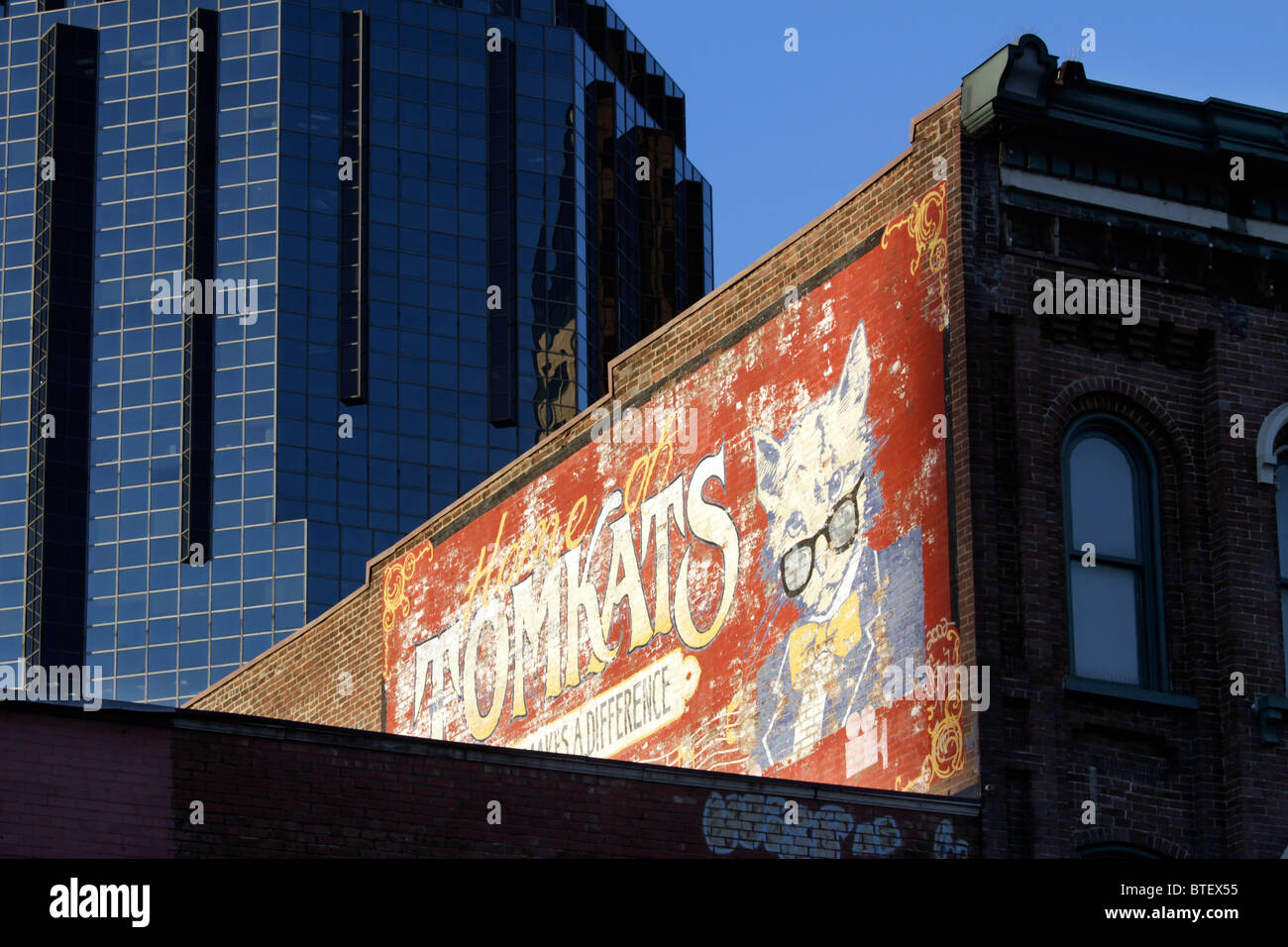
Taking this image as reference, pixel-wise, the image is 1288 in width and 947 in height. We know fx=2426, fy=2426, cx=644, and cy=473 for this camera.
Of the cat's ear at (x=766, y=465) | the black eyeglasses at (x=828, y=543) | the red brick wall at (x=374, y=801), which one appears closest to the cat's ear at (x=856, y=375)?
the black eyeglasses at (x=828, y=543)

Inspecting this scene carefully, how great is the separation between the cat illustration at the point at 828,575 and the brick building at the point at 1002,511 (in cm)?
4

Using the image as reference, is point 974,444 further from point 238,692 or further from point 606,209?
point 606,209

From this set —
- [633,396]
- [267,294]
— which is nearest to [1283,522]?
[633,396]

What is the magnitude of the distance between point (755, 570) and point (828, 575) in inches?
62.3

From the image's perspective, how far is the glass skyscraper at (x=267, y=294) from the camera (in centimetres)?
11300

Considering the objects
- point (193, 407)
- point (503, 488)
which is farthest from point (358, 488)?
point (503, 488)

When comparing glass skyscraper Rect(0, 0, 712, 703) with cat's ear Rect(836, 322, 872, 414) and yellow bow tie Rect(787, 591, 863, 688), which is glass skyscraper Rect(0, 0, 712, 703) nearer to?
yellow bow tie Rect(787, 591, 863, 688)

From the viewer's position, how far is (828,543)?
2809cm

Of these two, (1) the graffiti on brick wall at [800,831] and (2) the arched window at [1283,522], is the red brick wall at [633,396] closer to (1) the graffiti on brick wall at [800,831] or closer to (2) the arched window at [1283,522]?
(1) the graffiti on brick wall at [800,831]

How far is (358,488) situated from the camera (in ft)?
373

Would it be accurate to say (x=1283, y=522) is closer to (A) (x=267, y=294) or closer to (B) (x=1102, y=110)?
(B) (x=1102, y=110)

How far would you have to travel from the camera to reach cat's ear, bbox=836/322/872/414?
27859 mm

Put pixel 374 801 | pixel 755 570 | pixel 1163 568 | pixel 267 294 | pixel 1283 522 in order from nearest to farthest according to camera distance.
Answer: pixel 374 801 < pixel 1163 568 < pixel 1283 522 < pixel 755 570 < pixel 267 294
